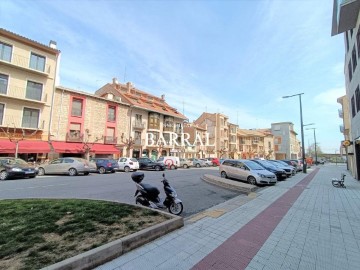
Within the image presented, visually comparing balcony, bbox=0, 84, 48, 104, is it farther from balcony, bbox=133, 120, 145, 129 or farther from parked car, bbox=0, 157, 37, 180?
balcony, bbox=133, 120, 145, 129

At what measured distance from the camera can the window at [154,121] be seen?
123 feet

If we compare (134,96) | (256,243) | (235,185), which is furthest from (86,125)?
(256,243)

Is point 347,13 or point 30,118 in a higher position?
point 347,13

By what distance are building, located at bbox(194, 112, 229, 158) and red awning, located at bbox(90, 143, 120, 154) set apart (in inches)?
1335

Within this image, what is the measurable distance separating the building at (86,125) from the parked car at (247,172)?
1731cm

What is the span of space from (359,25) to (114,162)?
21.6m

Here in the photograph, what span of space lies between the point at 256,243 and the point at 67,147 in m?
24.8

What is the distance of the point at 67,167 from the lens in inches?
720

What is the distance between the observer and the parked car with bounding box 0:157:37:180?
586 inches

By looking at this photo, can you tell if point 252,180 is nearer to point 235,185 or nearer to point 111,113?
point 235,185

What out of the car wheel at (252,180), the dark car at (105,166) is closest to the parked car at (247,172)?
the car wheel at (252,180)

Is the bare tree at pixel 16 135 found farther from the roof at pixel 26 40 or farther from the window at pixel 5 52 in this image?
the roof at pixel 26 40

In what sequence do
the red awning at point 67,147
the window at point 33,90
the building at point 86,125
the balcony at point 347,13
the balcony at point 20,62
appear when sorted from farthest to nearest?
the building at point 86,125 → the red awning at point 67,147 → the window at point 33,90 → the balcony at point 20,62 → the balcony at point 347,13

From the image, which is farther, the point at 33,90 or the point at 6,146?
the point at 33,90
